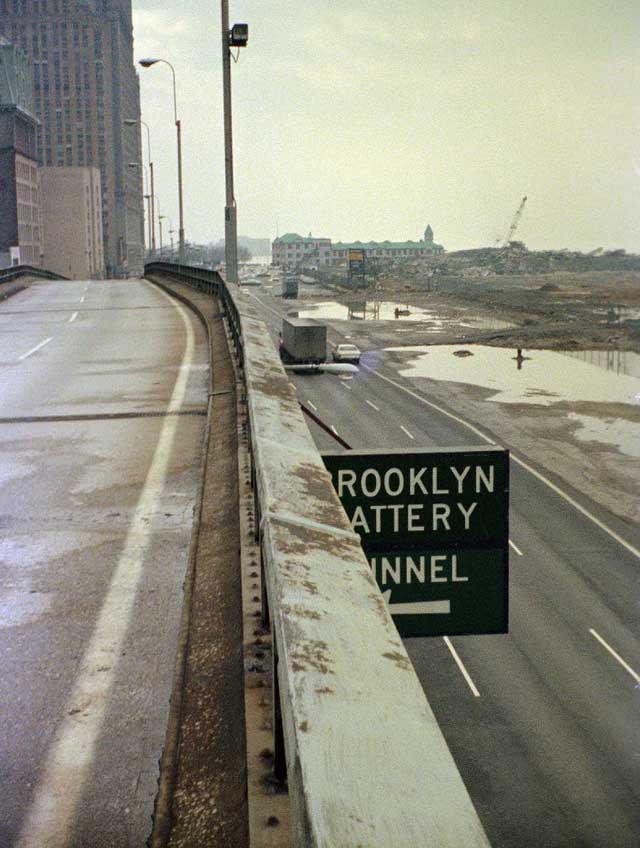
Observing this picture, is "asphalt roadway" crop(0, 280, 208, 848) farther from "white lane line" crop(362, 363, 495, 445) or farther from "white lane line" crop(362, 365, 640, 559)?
"white lane line" crop(362, 363, 495, 445)

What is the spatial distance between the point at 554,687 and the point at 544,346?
83.1 metres

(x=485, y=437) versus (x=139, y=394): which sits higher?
(x=139, y=394)

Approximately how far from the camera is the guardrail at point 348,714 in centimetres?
179

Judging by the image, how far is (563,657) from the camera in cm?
3033

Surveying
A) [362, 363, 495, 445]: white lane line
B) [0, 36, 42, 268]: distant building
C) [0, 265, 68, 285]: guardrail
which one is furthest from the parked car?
[0, 36, 42, 268]: distant building

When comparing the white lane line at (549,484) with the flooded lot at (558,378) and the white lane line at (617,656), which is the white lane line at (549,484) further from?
the white lane line at (617,656)

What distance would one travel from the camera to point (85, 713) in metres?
5.15

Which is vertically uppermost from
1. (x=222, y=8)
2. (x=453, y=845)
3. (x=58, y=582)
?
(x=222, y=8)

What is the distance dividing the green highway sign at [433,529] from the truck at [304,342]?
60.4 meters

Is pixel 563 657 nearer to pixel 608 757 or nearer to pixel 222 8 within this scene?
pixel 608 757

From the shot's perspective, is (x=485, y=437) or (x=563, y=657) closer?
(x=563, y=657)

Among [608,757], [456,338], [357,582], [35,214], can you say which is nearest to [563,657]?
[608,757]

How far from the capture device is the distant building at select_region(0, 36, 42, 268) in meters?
138

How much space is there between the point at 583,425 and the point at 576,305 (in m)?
115
